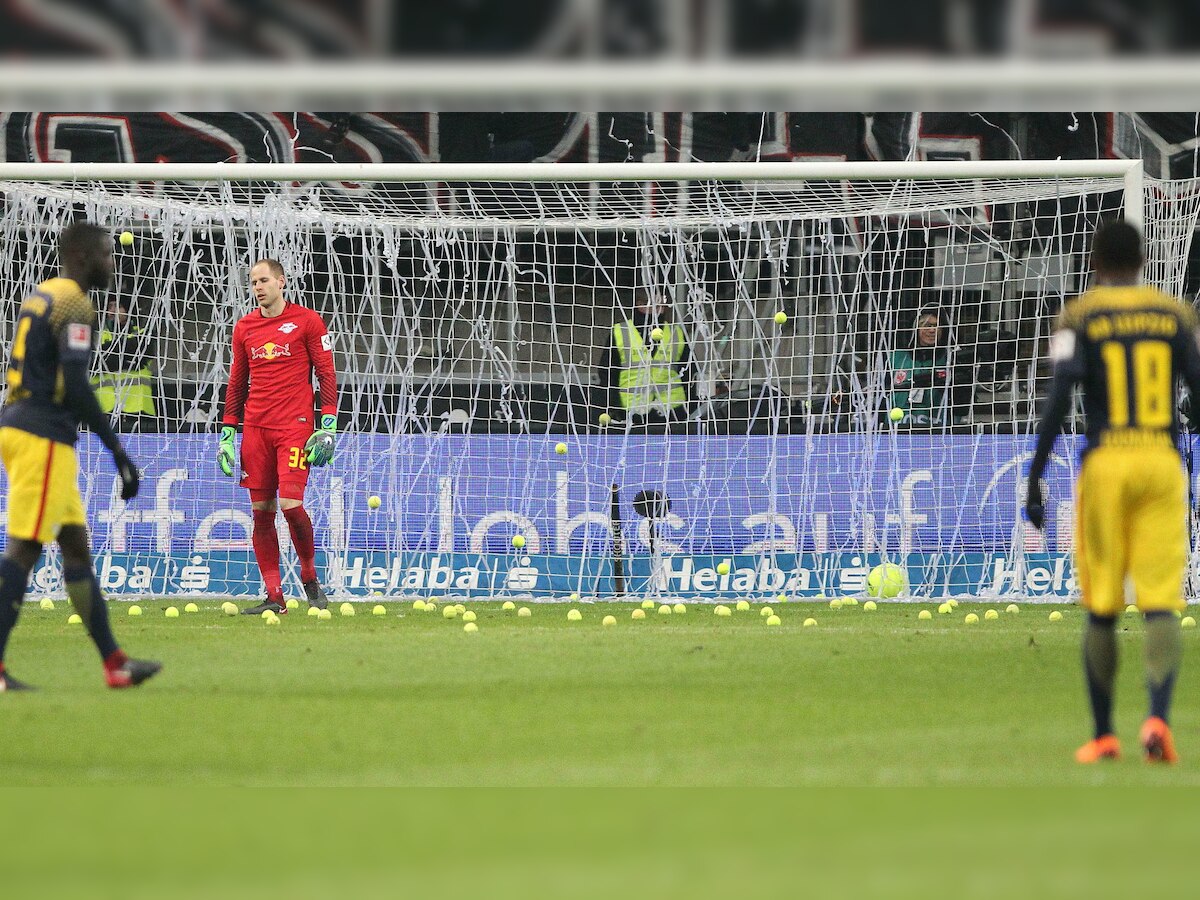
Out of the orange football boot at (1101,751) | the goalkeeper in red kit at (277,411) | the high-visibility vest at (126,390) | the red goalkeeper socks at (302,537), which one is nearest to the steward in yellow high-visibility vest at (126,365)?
the high-visibility vest at (126,390)

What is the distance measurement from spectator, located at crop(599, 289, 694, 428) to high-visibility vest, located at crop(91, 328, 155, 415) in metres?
3.53

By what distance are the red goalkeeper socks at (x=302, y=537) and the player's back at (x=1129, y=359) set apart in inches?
234

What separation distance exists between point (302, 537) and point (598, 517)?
2.96 meters

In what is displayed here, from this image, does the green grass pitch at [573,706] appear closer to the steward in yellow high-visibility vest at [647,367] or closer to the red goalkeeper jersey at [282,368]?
the red goalkeeper jersey at [282,368]

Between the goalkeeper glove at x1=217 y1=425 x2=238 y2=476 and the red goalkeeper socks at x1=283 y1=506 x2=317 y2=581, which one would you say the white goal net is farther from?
the red goalkeeper socks at x1=283 y1=506 x2=317 y2=581

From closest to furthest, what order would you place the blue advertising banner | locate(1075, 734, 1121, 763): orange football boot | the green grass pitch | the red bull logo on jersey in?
the green grass pitch, locate(1075, 734, 1121, 763): orange football boot, the red bull logo on jersey, the blue advertising banner

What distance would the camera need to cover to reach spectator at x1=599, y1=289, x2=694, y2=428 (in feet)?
43.1

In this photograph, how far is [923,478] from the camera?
41.3 feet

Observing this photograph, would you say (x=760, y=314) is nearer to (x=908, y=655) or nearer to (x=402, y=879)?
(x=908, y=655)

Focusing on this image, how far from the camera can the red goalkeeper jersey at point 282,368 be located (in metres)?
10.2

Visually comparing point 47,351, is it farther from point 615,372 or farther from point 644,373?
point 615,372

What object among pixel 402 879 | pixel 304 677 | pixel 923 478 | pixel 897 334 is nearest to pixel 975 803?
pixel 402 879

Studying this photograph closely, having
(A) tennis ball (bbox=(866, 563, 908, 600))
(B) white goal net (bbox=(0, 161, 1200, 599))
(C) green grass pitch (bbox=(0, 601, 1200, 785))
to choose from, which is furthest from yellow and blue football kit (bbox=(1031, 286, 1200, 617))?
(A) tennis ball (bbox=(866, 563, 908, 600))

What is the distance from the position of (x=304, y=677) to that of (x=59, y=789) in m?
2.55
